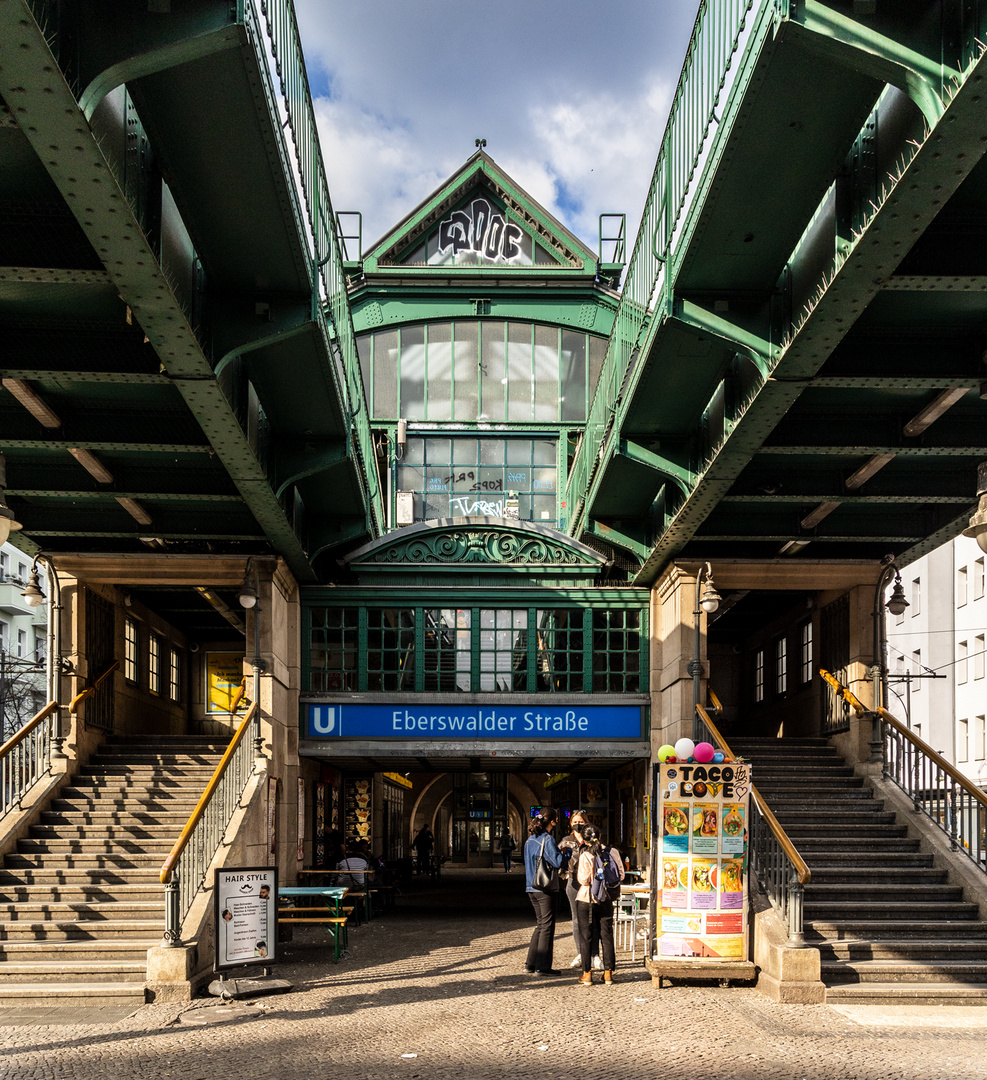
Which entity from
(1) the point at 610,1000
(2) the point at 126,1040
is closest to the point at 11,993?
(2) the point at 126,1040

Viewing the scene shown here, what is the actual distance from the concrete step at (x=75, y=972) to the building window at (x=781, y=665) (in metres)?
12.7

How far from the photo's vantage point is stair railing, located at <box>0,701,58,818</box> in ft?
52.5

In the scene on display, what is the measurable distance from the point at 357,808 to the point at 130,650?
289 inches

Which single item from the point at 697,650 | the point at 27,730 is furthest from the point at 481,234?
the point at 27,730

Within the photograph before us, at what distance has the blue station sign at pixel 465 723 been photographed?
1895 centimetres

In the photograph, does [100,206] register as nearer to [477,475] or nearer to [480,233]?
[477,475]

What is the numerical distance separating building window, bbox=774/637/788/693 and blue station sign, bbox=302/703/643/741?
3913mm

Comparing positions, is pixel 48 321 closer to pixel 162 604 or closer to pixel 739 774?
pixel 739 774

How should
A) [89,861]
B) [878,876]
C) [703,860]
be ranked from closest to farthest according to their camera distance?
[703,860] → [878,876] → [89,861]

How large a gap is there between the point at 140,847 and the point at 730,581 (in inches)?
345

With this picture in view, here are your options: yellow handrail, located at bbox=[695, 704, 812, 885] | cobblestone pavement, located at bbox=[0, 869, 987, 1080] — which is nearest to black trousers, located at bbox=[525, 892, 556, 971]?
cobblestone pavement, located at bbox=[0, 869, 987, 1080]

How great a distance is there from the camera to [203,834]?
45.7 ft

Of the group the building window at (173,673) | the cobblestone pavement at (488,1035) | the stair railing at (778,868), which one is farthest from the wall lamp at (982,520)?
the building window at (173,673)

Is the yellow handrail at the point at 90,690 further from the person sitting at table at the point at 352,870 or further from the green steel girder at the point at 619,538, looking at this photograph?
the green steel girder at the point at 619,538
